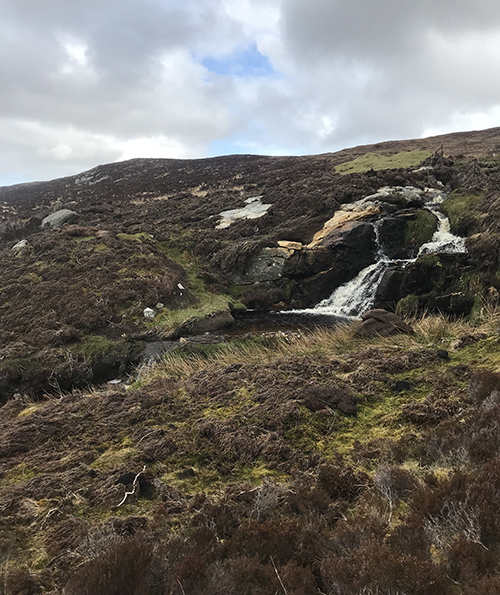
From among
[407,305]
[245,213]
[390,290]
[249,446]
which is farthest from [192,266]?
[249,446]

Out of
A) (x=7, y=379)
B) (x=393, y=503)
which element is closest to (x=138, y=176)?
(x=7, y=379)

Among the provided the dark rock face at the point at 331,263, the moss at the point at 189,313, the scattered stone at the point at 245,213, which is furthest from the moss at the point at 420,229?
the scattered stone at the point at 245,213

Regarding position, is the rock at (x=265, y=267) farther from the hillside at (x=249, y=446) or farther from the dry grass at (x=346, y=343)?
the dry grass at (x=346, y=343)

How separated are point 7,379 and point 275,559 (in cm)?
1154

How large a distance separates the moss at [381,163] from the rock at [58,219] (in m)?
24.9

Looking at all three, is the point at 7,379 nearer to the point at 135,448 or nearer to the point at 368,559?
the point at 135,448

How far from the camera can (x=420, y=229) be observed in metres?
18.2

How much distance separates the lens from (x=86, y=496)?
13.1ft

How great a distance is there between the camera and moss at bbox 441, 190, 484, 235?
16219mm

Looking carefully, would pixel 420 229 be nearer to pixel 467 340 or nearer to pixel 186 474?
pixel 467 340

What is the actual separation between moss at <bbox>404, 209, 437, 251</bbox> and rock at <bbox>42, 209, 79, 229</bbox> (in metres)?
25.1

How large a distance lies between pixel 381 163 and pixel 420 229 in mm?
19444

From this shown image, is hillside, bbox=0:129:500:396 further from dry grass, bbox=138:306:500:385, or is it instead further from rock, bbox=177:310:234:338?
dry grass, bbox=138:306:500:385

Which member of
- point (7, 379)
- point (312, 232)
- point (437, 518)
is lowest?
point (7, 379)
